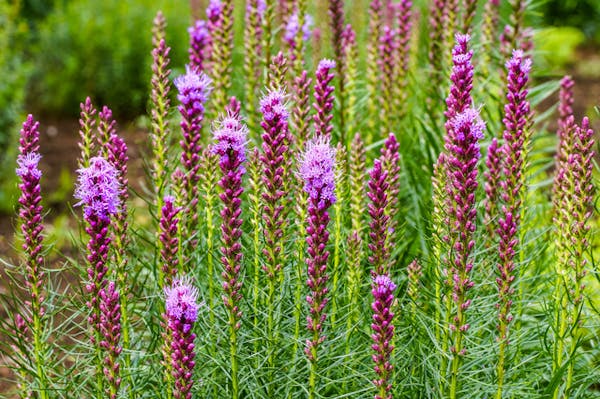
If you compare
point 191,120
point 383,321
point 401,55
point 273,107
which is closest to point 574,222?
point 383,321

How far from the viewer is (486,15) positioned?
4.75 metres

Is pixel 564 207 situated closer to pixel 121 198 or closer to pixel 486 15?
pixel 121 198

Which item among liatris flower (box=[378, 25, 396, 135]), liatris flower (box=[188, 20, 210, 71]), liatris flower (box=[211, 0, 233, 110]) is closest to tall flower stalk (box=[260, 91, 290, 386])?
liatris flower (box=[188, 20, 210, 71])

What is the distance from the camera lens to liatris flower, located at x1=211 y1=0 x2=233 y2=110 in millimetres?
4176

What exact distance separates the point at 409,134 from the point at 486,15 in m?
0.82

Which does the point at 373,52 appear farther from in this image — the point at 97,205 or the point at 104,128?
the point at 97,205

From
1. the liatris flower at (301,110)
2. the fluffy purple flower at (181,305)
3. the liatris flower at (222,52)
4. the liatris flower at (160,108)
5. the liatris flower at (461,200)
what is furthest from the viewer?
the liatris flower at (222,52)

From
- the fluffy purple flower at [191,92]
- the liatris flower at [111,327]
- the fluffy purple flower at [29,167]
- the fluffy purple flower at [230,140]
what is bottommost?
the liatris flower at [111,327]

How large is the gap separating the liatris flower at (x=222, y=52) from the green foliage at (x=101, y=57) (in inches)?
239

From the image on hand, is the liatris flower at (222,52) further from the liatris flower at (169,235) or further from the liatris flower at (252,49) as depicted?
the liatris flower at (169,235)

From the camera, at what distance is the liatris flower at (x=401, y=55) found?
483 cm

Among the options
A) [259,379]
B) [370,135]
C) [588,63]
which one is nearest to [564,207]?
Result: [259,379]

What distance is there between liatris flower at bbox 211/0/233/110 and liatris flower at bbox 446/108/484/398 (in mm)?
1755

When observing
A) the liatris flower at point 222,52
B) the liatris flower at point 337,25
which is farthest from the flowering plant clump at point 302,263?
the liatris flower at point 337,25
